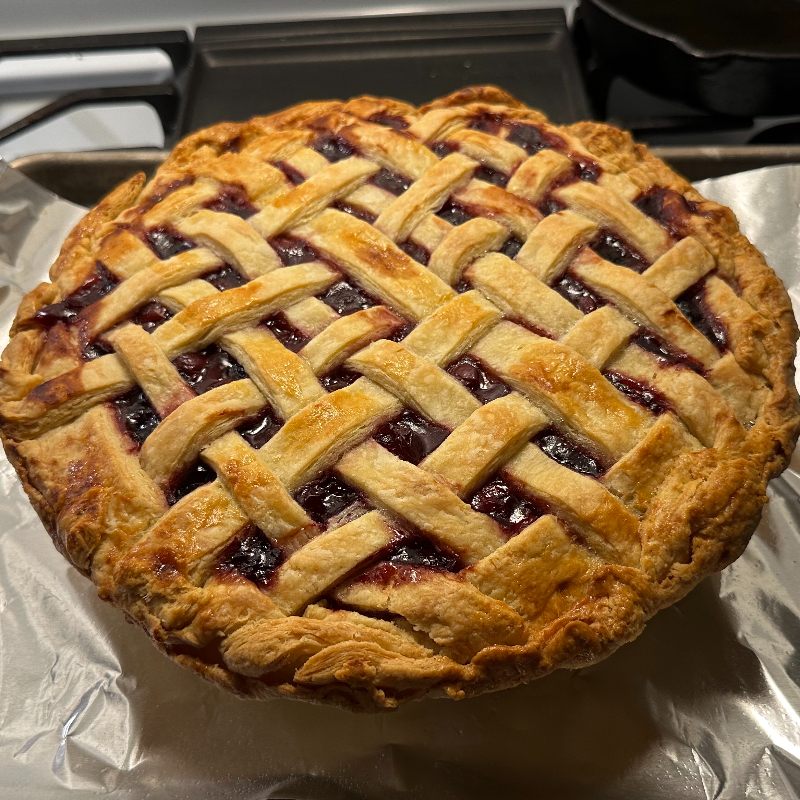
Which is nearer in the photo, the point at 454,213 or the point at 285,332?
the point at 285,332

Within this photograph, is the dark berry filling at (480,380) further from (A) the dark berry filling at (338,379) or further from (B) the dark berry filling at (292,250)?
(B) the dark berry filling at (292,250)

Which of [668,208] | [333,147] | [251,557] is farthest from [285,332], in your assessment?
[668,208]

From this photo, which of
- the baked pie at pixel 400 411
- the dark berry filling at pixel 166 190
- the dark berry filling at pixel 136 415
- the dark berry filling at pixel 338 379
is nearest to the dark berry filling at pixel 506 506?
the baked pie at pixel 400 411

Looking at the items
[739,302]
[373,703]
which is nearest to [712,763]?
[373,703]

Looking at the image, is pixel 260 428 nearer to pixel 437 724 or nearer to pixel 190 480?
pixel 190 480

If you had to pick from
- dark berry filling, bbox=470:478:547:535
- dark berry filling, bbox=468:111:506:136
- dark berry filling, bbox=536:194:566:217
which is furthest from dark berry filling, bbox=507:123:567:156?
dark berry filling, bbox=470:478:547:535

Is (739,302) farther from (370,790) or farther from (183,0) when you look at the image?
(183,0)
